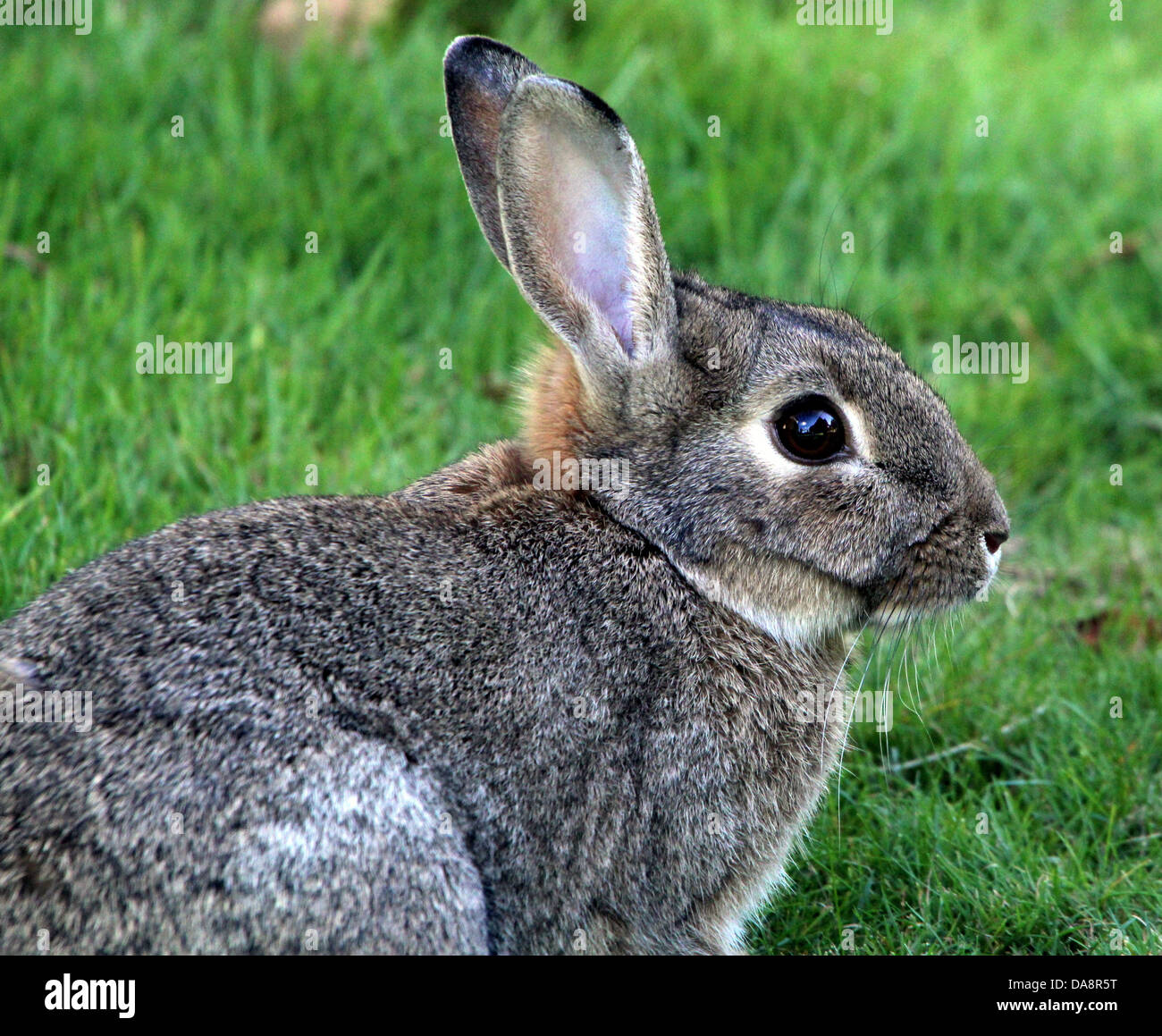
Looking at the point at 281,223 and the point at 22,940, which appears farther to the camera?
the point at 281,223

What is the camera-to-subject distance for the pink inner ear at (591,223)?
470 centimetres

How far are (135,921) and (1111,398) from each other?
5691 mm

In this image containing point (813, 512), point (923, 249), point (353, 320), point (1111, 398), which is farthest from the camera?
point (923, 249)

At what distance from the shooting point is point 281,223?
24.8 feet

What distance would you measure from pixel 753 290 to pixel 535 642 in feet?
12.7

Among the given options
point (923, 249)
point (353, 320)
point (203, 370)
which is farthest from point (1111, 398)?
point (203, 370)

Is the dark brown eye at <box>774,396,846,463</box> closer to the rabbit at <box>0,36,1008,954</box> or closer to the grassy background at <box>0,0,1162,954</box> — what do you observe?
the rabbit at <box>0,36,1008,954</box>

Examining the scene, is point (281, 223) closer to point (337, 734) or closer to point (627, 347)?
point (627, 347)

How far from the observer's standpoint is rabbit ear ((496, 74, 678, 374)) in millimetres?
4629

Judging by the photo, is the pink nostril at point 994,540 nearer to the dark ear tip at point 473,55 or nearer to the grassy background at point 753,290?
the grassy background at point 753,290

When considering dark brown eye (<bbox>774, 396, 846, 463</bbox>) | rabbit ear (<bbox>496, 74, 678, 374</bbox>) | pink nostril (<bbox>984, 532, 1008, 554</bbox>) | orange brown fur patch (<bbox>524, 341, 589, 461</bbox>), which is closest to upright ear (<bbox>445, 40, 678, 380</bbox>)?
rabbit ear (<bbox>496, 74, 678, 374</bbox>)

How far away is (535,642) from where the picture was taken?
169 inches

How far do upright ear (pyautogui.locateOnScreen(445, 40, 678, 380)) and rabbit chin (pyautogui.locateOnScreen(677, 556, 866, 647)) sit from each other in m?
0.64
